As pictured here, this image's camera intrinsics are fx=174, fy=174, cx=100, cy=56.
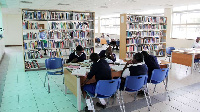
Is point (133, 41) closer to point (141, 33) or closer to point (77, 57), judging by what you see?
point (141, 33)

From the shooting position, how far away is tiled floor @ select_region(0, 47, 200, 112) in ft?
11.5

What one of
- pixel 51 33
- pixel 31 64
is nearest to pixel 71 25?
pixel 51 33

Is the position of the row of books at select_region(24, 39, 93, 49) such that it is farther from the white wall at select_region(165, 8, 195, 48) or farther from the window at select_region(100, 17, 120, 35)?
the window at select_region(100, 17, 120, 35)

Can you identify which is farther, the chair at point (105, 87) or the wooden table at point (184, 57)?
the wooden table at point (184, 57)

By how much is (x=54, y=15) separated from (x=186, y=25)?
8500 mm

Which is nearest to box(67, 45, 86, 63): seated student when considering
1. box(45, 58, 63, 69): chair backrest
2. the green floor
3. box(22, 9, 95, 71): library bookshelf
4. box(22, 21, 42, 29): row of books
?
box(45, 58, 63, 69): chair backrest

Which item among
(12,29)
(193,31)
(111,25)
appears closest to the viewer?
(193,31)

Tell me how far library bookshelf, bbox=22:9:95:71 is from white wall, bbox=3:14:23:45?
9.70m

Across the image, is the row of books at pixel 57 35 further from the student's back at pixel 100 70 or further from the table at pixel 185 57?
the student's back at pixel 100 70

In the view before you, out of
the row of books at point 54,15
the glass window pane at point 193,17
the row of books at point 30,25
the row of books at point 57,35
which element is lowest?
the row of books at point 57,35

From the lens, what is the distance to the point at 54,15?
648cm

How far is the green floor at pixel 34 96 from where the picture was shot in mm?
3492

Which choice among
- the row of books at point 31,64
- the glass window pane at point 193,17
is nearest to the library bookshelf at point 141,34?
the glass window pane at point 193,17

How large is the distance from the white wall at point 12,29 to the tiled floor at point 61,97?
10676 mm
